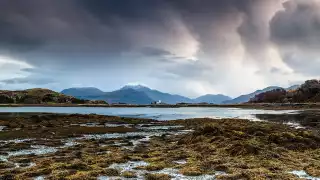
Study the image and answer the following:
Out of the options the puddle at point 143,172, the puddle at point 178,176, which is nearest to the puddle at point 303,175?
the puddle at point 143,172

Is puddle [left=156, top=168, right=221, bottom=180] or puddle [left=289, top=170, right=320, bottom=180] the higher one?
puddle [left=289, top=170, right=320, bottom=180]

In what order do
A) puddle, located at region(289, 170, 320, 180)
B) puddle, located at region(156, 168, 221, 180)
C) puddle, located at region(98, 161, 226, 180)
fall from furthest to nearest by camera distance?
1. puddle, located at region(98, 161, 226, 180)
2. puddle, located at region(156, 168, 221, 180)
3. puddle, located at region(289, 170, 320, 180)

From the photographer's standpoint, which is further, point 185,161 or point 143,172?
point 185,161

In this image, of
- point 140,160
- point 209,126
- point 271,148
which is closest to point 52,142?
point 140,160

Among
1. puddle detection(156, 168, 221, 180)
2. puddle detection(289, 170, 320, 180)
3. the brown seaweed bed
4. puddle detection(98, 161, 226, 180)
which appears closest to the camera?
puddle detection(289, 170, 320, 180)

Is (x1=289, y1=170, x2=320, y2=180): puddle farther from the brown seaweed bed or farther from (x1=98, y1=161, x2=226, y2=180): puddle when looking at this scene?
(x1=98, y1=161, x2=226, y2=180): puddle

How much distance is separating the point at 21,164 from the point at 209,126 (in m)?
21.4

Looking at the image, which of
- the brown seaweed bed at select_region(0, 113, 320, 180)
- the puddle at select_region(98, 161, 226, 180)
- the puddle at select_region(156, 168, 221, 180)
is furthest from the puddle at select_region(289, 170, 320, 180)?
the puddle at select_region(156, 168, 221, 180)

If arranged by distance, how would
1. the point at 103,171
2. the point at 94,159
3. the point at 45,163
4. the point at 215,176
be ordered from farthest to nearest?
1. the point at 94,159
2. the point at 45,163
3. the point at 103,171
4. the point at 215,176

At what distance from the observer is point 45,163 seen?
22078 millimetres

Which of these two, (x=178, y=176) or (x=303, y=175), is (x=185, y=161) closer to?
(x=178, y=176)

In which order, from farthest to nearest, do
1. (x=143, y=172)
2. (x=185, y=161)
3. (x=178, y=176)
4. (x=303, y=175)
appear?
(x=185, y=161), (x=143, y=172), (x=178, y=176), (x=303, y=175)

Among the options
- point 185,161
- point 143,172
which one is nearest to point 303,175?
point 185,161

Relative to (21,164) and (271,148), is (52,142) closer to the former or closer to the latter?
(21,164)
